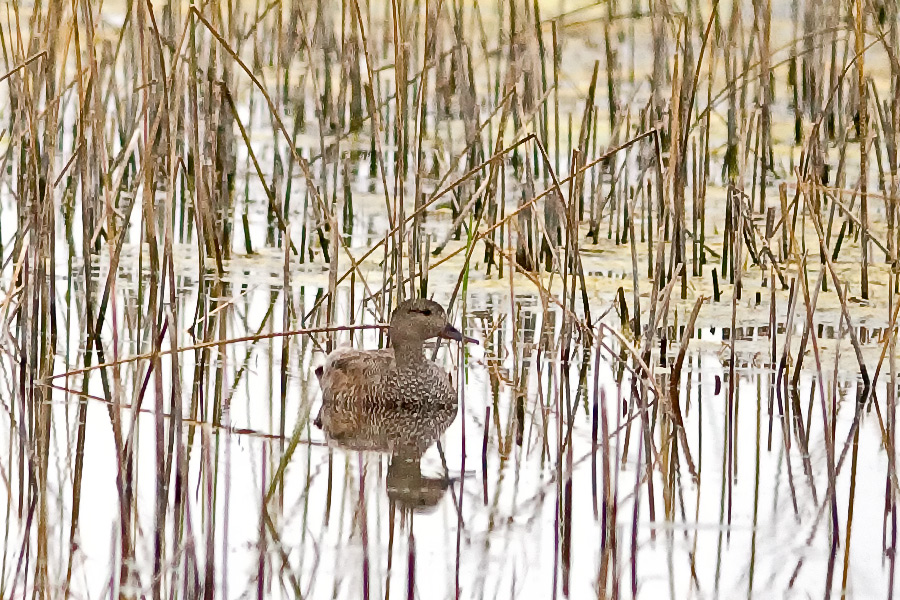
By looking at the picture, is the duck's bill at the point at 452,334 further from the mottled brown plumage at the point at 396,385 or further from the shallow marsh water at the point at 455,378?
the shallow marsh water at the point at 455,378

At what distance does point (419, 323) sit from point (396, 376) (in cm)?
21

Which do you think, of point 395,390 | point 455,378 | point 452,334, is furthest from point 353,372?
point 455,378

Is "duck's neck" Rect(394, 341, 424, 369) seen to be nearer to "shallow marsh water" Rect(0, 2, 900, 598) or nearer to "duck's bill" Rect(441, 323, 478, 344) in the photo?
"duck's bill" Rect(441, 323, 478, 344)

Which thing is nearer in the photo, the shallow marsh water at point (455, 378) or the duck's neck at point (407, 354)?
the shallow marsh water at point (455, 378)

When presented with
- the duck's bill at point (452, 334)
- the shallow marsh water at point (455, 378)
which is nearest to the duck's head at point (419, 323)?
the duck's bill at point (452, 334)

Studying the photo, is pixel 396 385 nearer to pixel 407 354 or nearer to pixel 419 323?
pixel 407 354

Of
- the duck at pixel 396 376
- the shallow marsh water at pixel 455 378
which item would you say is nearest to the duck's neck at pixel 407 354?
the duck at pixel 396 376

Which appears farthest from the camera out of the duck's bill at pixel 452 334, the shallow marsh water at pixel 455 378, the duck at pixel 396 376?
the duck's bill at pixel 452 334

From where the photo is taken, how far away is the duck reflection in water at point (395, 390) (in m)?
4.07

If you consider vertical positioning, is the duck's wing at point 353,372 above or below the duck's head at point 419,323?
below

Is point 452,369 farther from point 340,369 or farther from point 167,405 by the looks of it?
point 167,405

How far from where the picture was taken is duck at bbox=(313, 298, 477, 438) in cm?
423

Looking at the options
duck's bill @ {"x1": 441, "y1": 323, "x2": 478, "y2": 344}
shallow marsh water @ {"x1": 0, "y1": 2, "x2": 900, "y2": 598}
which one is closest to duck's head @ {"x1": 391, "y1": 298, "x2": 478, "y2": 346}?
duck's bill @ {"x1": 441, "y1": 323, "x2": 478, "y2": 344}

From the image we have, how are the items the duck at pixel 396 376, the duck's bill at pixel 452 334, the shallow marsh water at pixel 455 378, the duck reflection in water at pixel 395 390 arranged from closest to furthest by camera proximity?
1. the shallow marsh water at pixel 455 378
2. the duck reflection in water at pixel 395 390
3. the duck at pixel 396 376
4. the duck's bill at pixel 452 334
